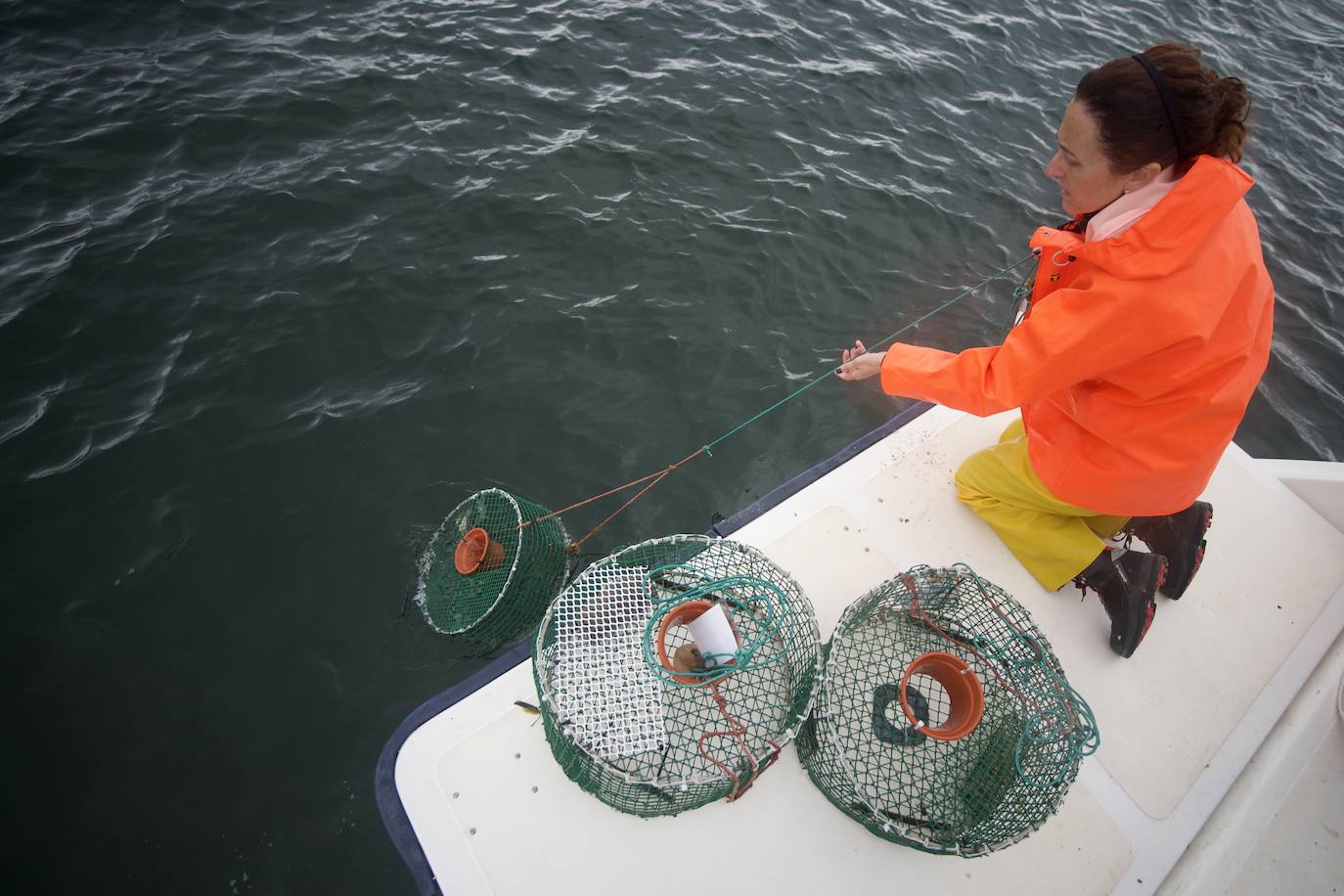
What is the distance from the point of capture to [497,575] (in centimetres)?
370

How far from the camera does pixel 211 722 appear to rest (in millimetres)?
3703

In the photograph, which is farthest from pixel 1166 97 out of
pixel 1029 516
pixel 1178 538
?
pixel 1178 538

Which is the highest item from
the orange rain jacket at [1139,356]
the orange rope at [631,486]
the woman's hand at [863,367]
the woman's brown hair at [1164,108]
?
the woman's brown hair at [1164,108]

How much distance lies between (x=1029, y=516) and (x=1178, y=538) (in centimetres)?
79

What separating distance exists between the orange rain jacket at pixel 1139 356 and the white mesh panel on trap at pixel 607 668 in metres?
1.48

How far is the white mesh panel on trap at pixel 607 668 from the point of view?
2619 millimetres

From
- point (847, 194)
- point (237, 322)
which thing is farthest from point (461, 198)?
point (847, 194)

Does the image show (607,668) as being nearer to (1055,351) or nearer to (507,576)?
(507,576)

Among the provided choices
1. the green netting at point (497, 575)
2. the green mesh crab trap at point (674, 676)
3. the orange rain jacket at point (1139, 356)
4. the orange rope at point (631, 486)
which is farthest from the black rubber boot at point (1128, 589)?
the green netting at point (497, 575)

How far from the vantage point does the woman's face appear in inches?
94.0

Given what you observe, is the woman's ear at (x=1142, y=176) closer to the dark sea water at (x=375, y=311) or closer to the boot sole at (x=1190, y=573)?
the boot sole at (x=1190, y=573)

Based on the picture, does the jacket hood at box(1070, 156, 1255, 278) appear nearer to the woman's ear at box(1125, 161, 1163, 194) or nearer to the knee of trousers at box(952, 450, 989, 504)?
the woman's ear at box(1125, 161, 1163, 194)

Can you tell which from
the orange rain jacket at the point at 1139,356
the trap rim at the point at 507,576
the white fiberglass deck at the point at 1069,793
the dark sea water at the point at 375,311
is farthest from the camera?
the dark sea water at the point at 375,311

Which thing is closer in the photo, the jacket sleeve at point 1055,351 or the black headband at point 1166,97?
the black headband at point 1166,97
